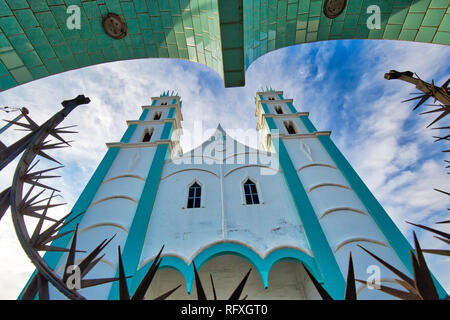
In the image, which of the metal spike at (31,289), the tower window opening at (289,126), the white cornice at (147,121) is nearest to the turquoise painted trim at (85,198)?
the white cornice at (147,121)

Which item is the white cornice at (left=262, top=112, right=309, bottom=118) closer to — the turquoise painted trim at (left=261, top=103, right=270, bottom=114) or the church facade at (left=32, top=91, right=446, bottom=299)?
the turquoise painted trim at (left=261, top=103, right=270, bottom=114)

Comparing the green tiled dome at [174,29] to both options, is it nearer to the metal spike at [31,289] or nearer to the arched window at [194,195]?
the arched window at [194,195]

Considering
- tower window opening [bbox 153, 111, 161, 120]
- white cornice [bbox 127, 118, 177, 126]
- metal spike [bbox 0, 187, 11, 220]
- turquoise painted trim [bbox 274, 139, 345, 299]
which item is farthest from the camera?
tower window opening [bbox 153, 111, 161, 120]

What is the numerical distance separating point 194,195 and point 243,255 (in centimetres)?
339

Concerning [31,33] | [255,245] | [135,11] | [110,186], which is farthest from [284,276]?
[31,33]

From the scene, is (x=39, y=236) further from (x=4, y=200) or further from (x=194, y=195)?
(x=194, y=195)

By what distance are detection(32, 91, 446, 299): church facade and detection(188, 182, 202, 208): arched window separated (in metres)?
0.04

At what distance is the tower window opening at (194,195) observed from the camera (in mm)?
9128

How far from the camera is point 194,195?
9.55m

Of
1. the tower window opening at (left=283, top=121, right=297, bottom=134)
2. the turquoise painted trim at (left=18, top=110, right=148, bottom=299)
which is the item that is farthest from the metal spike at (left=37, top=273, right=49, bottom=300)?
the tower window opening at (left=283, top=121, right=297, bottom=134)

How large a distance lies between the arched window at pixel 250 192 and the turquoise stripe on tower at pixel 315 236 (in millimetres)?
1420

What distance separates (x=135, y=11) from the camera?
8.52 m

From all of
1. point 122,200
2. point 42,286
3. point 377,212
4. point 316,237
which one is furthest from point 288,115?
point 42,286

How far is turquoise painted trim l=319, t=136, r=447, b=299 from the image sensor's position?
6864 mm
